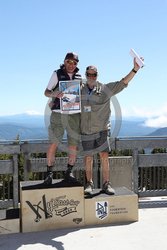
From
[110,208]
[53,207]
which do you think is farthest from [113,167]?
[53,207]

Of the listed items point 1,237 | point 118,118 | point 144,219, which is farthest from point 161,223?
point 1,237

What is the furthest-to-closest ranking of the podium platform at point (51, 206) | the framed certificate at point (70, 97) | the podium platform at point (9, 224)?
the framed certificate at point (70, 97) → the podium platform at point (51, 206) → the podium platform at point (9, 224)

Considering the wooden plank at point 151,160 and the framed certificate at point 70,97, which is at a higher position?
the framed certificate at point 70,97

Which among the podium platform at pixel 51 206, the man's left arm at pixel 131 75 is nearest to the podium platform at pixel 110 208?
the podium platform at pixel 51 206

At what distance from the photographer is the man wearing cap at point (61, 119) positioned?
476 centimetres

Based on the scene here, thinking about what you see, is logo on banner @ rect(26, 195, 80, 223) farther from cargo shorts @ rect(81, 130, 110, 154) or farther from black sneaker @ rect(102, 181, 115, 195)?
cargo shorts @ rect(81, 130, 110, 154)

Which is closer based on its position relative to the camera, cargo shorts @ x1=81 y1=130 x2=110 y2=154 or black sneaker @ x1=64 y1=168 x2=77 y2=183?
black sneaker @ x1=64 y1=168 x2=77 y2=183

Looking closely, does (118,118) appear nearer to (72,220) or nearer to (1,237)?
(72,220)

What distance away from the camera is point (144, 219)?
5020mm

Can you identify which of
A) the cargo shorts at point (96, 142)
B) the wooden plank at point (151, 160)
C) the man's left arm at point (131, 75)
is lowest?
the wooden plank at point (151, 160)

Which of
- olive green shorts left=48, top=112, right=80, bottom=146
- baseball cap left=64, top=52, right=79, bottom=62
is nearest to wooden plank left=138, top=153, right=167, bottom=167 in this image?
olive green shorts left=48, top=112, right=80, bottom=146

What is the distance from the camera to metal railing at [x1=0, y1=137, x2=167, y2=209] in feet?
18.6

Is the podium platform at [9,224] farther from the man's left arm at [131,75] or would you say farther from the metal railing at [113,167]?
the man's left arm at [131,75]

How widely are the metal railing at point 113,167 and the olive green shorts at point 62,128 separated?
102 cm
